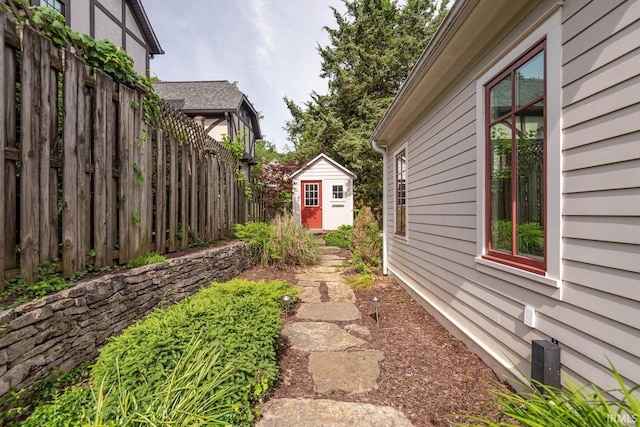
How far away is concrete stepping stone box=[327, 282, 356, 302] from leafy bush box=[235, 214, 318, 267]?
1180mm

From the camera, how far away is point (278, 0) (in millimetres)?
6391

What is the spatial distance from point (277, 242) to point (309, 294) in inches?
66.4

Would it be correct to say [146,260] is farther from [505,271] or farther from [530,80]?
[530,80]

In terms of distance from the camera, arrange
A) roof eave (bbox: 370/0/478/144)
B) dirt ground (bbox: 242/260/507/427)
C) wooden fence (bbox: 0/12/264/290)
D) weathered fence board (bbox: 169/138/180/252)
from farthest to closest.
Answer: weathered fence board (bbox: 169/138/180/252) → roof eave (bbox: 370/0/478/144) → wooden fence (bbox: 0/12/264/290) → dirt ground (bbox: 242/260/507/427)

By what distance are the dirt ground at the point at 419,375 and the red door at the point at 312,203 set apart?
27.2ft

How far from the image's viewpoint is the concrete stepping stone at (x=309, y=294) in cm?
390

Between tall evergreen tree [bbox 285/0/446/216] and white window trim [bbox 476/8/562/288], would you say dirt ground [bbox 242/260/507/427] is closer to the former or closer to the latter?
white window trim [bbox 476/8/562/288]

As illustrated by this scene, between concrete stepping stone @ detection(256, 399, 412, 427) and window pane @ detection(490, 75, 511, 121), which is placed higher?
window pane @ detection(490, 75, 511, 121)

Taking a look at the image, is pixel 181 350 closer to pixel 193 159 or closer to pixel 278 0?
pixel 193 159

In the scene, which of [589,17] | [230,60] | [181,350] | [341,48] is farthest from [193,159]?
[341,48]

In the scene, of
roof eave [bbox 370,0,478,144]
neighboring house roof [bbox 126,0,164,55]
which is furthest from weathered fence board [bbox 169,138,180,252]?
neighboring house roof [bbox 126,0,164,55]

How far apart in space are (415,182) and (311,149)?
10.9 metres

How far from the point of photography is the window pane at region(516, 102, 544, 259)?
180cm

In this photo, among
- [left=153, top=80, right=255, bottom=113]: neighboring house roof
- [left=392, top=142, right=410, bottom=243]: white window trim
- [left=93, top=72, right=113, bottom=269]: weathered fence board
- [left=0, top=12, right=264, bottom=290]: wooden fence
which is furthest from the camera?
[left=153, top=80, right=255, bottom=113]: neighboring house roof
